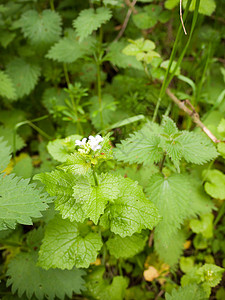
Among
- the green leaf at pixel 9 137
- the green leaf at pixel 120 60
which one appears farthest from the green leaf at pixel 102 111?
the green leaf at pixel 9 137

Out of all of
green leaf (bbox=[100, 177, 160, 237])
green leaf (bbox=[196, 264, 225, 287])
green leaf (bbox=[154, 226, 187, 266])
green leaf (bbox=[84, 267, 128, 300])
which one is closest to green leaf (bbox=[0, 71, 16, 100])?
green leaf (bbox=[100, 177, 160, 237])

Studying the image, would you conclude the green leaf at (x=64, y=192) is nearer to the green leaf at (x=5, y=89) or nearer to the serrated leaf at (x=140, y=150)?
the serrated leaf at (x=140, y=150)

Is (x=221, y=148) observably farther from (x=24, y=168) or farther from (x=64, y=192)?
(x=24, y=168)

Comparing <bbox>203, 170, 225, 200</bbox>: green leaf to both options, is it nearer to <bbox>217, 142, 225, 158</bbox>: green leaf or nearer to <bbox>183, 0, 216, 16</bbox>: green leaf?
<bbox>217, 142, 225, 158</bbox>: green leaf

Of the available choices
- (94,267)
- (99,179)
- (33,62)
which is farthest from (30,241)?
(33,62)

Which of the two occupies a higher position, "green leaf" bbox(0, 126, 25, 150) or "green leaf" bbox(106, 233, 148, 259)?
"green leaf" bbox(106, 233, 148, 259)

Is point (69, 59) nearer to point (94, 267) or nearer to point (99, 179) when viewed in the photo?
point (99, 179)

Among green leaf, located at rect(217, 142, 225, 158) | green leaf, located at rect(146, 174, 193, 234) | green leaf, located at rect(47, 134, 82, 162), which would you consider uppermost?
green leaf, located at rect(217, 142, 225, 158)

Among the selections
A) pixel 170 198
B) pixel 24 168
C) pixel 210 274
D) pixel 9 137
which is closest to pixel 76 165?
pixel 170 198
